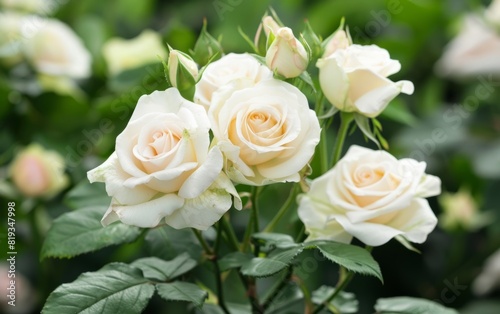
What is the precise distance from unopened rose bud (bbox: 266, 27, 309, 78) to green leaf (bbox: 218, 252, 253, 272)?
14 cm

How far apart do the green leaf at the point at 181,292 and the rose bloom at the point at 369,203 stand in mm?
98

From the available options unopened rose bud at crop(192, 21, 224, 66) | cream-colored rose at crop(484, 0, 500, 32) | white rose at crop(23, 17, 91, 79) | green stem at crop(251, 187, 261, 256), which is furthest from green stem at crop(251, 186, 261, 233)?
cream-colored rose at crop(484, 0, 500, 32)

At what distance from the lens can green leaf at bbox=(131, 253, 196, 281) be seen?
0.59m

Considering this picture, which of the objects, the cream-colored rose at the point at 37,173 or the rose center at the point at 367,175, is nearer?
the rose center at the point at 367,175

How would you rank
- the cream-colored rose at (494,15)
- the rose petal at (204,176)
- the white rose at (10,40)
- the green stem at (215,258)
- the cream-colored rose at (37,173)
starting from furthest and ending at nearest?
1. the cream-colored rose at (494,15)
2. the white rose at (10,40)
3. the cream-colored rose at (37,173)
4. the green stem at (215,258)
5. the rose petal at (204,176)

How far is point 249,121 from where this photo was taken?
527mm

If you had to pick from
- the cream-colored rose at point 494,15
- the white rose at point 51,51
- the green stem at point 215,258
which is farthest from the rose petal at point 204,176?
the cream-colored rose at point 494,15

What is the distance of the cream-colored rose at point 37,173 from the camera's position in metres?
1.03

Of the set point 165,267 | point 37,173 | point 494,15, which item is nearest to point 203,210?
point 165,267

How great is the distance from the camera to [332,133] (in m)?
1.27

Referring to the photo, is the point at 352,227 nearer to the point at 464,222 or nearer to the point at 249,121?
the point at 249,121

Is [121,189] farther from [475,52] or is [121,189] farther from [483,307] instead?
[475,52]

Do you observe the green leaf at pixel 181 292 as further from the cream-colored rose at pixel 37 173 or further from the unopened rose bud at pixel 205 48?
the cream-colored rose at pixel 37 173

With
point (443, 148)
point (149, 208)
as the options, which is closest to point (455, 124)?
point (443, 148)
